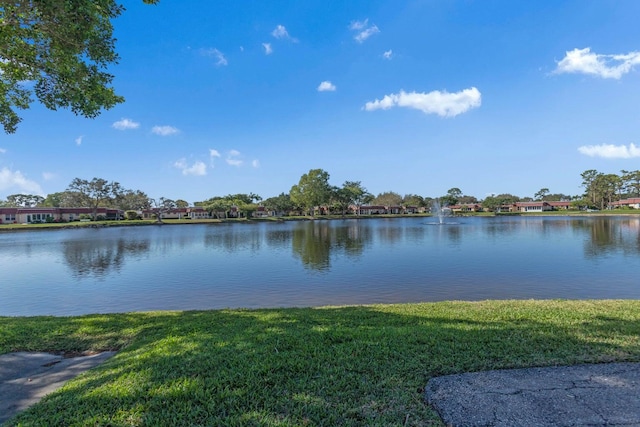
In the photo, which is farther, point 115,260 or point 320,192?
point 320,192

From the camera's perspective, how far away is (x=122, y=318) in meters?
7.47

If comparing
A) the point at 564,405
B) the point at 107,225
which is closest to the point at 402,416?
the point at 564,405

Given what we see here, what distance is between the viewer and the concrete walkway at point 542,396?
2773mm

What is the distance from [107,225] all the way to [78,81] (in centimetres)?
6620

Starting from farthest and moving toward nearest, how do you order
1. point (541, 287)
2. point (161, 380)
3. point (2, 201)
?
point (2, 201) → point (541, 287) → point (161, 380)

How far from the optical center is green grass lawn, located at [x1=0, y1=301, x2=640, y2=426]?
2904 mm

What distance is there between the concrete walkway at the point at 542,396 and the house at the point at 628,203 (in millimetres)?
121769

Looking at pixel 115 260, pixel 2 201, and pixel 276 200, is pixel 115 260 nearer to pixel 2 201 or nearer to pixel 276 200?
pixel 276 200

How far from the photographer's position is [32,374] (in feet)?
14.6

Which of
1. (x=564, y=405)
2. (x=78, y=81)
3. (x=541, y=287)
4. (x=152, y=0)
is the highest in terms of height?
(x=152, y=0)

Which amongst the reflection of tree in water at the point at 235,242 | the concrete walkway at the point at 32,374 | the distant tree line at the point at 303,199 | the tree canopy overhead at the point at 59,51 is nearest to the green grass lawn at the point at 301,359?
the concrete walkway at the point at 32,374

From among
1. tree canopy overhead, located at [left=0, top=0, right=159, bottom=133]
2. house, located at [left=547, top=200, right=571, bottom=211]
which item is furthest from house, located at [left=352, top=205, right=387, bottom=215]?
tree canopy overhead, located at [left=0, top=0, right=159, bottom=133]

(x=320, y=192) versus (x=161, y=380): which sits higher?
(x=320, y=192)

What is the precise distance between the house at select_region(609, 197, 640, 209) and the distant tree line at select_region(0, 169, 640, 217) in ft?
6.85
